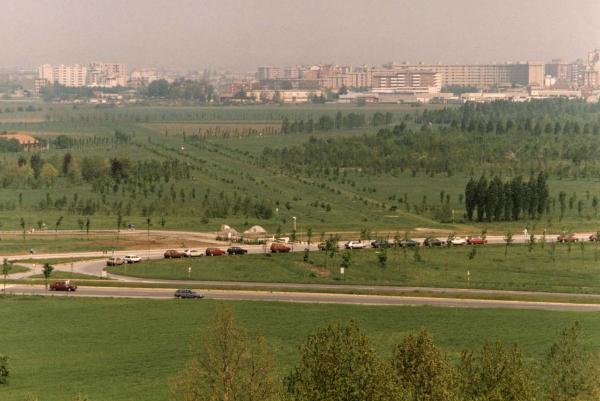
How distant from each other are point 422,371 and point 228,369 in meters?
2.70

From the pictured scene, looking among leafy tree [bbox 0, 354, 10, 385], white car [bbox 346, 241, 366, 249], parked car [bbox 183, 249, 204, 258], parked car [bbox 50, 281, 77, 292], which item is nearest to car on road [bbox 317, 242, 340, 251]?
white car [bbox 346, 241, 366, 249]

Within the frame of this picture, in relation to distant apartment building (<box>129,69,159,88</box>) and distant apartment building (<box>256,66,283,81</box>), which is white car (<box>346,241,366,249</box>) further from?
distant apartment building (<box>256,66,283,81</box>)

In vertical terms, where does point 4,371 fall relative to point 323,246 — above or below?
above

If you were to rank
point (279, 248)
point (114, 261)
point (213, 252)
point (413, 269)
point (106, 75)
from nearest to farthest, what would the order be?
point (413, 269) < point (114, 261) < point (213, 252) < point (279, 248) < point (106, 75)

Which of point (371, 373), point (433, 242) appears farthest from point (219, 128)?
point (371, 373)

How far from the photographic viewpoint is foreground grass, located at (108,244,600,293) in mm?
25500

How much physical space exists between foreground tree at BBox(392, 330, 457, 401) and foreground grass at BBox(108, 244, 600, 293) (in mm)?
12593

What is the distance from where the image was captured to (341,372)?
39.1 feet

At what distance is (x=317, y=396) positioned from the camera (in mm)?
11516

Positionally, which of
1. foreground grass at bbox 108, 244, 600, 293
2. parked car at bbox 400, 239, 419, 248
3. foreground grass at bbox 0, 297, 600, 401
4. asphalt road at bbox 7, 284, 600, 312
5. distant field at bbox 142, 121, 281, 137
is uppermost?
distant field at bbox 142, 121, 281, 137

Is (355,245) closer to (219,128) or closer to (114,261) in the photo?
(114,261)

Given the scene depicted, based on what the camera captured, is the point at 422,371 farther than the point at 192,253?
No

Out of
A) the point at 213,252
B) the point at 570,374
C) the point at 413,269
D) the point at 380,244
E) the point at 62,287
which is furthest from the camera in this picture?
the point at 380,244

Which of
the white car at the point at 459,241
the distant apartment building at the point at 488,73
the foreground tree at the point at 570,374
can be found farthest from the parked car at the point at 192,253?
the distant apartment building at the point at 488,73
